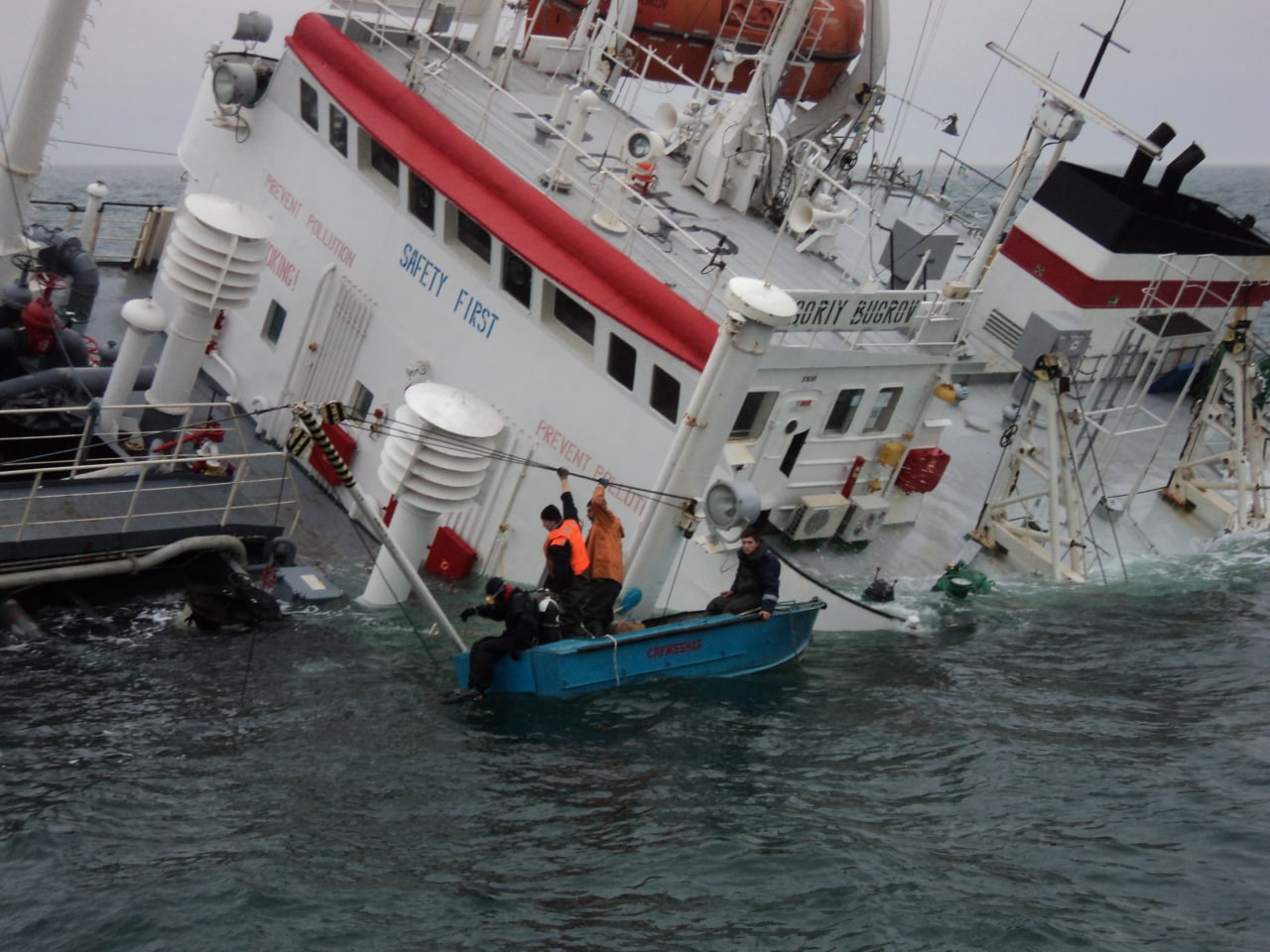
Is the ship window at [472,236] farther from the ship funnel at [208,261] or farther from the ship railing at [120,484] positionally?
the ship railing at [120,484]

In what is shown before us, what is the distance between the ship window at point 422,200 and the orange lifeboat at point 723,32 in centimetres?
811

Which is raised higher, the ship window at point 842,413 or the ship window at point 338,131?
the ship window at point 338,131

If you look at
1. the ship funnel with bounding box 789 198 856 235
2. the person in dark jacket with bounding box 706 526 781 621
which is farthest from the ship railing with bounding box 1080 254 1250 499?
the person in dark jacket with bounding box 706 526 781 621

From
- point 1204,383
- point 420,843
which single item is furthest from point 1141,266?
point 420,843

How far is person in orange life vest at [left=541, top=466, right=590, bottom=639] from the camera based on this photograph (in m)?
13.2

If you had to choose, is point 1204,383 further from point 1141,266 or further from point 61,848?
point 61,848

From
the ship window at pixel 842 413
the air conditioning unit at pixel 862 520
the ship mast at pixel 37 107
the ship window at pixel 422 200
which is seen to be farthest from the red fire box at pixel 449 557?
the ship mast at pixel 37 107

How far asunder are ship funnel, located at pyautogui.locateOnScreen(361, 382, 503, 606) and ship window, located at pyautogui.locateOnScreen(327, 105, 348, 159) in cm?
459

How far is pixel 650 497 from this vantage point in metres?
13.8

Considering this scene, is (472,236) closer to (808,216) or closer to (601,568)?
(808,216)

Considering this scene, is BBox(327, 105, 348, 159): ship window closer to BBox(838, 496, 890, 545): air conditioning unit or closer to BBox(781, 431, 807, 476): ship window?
BBox(781, 431, 807, 476): ship window

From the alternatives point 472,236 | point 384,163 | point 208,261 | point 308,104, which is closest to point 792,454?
point 472,236

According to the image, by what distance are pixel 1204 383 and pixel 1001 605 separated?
27.2 ft

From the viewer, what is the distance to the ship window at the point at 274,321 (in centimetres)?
1848
